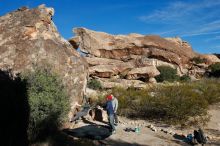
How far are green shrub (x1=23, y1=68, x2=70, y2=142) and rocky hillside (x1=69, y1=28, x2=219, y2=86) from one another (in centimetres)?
2098

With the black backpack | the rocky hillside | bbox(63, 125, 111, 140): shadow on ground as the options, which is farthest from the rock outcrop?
the rocky hillside

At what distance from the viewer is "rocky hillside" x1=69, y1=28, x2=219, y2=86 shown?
34875 millimetres

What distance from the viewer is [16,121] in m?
9.73

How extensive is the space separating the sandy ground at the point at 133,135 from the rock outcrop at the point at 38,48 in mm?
1625

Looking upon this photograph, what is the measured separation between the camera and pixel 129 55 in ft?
139

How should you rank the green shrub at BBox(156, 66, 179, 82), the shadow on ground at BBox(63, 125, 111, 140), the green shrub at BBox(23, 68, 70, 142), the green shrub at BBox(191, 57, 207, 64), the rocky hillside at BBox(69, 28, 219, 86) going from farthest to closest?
the green shrub at BBox(191, 57, 207, 64) → the green shrub at BBox(156, 66, 179, 82) → the rocky hillside at BBox(69, 28, 219, 86) → the shadow on ground at BBox(63, 125, 111, 140) → the green shrub at BBox(23, 68, 70, 142)

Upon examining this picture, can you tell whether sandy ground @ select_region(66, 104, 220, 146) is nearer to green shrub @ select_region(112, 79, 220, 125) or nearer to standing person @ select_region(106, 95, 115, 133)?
standing person @ select_region(106, 95, 115, 133)

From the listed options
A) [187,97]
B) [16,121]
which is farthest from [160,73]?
[16,121]

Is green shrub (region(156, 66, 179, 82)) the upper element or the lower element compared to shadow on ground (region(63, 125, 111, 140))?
upper

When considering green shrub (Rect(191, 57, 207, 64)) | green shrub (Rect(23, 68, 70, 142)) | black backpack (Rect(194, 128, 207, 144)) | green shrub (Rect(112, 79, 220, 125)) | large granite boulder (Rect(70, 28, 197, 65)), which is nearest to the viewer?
green shrub (Rect(23, 68, 70, 142))

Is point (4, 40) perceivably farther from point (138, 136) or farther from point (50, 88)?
point (138, 136)

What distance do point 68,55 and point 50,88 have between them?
3.24 metres

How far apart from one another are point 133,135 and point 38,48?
518 cm

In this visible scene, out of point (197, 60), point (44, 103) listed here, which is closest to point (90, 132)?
point (44, 103)
